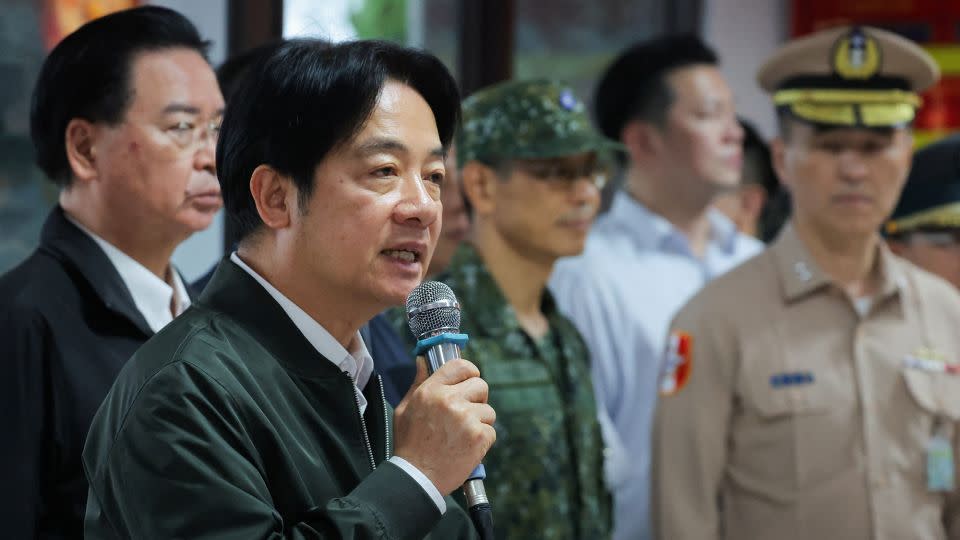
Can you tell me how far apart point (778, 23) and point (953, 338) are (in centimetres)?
315

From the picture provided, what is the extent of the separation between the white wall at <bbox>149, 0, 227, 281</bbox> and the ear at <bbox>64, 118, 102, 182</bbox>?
2.92 ft

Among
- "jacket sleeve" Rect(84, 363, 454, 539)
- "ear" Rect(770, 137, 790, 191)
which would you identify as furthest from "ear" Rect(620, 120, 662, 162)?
"jacket sleeve" Rect(84, 363, 454, 539)

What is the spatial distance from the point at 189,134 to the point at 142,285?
237mm

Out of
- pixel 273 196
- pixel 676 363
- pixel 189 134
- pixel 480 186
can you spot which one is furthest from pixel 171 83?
pixel 676 363

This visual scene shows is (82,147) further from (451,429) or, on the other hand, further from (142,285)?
(451,429)

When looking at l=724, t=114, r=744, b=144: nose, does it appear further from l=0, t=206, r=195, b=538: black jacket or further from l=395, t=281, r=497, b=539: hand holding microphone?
l=395, t=281, r=497, b=539: hand holding microphone

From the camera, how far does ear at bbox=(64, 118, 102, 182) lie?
1.95 metres

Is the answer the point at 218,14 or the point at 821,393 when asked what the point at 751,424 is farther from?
the point at 218,14

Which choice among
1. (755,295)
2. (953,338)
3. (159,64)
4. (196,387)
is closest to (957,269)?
(953,338)

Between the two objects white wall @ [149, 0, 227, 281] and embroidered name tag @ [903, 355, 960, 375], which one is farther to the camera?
white wall @ [149, 0, 227, 281]

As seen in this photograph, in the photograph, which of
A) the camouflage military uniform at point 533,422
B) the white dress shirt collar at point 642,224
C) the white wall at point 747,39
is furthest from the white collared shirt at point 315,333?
the white wall at point 747,39

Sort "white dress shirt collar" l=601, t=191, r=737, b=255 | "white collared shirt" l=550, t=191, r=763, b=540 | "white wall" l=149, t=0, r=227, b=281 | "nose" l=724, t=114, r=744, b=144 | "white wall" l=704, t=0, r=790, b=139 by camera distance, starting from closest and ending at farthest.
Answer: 1. "white wall" l=149, t=0, r=227, b=281
2. "white collared shirt" l=550, t=191, r=763, b=540
3. "white dress shirt collar" l=601, t=191, r=737, b=255
4. "nose" l=724, t=114, r=744, b=144
5. "white wall" l=704, t=0, r=790, b=139

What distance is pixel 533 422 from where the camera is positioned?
96.5 inches

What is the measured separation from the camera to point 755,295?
9.22 feet
